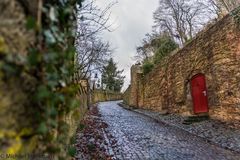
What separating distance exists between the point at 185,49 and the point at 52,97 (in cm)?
1496

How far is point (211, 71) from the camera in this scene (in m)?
13.0

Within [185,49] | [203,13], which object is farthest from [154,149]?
[203,13]

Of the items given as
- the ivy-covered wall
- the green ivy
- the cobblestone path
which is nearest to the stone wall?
the green ivy

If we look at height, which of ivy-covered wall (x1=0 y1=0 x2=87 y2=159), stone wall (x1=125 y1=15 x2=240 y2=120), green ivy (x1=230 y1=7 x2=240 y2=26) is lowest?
ivy-covered wall (x1=0 y1=0 x2=87 y2=159)

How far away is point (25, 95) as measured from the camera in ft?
5.50

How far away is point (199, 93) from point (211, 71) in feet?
6.14

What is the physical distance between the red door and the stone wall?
1.13ft

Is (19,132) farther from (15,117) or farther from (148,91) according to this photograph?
(148,91)

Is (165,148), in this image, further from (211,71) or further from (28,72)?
(28,72)

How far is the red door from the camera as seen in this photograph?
1401 centimetres

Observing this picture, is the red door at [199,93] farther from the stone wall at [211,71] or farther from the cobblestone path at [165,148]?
the cobblestone path at [165,148]

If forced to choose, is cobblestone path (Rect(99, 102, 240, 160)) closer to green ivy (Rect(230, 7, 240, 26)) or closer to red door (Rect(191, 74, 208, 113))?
red door (Rect(191, 74, 208, 113))

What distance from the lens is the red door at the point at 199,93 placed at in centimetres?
1401

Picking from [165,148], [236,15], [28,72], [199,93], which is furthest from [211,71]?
[28,72]
